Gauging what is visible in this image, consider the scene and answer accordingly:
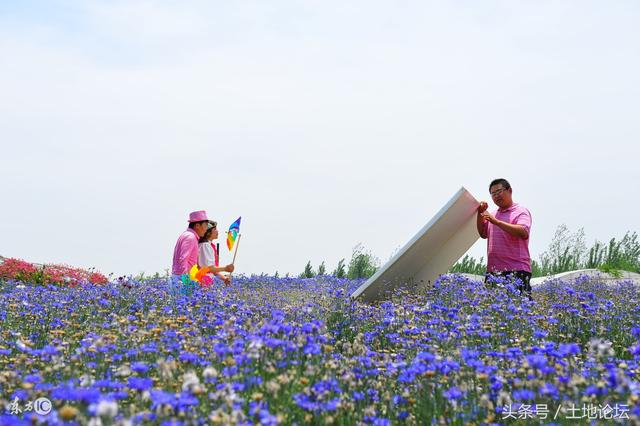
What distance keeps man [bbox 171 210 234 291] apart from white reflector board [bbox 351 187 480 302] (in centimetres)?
209

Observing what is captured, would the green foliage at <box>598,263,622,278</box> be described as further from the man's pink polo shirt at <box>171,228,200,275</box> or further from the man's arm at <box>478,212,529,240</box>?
the man's pink polo shirt at <box>171,228,200,275</box>

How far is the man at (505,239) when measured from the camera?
8.20 meters

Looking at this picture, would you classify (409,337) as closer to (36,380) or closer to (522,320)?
(522,320)

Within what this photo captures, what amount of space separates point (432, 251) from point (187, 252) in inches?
126

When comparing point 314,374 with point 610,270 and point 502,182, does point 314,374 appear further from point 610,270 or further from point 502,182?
point 610,270

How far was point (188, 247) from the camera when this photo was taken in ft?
27.0

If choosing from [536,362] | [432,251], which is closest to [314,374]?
[536,362]

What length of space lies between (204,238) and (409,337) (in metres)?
4.27

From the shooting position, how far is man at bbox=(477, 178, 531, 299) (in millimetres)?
8195

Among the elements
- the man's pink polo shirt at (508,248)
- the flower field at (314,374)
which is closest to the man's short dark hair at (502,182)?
the man's pink polo shirt at (508,248)

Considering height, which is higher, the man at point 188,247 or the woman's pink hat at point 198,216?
the woman's pink hat at point 198,216

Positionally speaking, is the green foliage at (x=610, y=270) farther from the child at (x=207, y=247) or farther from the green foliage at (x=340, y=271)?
the child at (x=207, y=247)

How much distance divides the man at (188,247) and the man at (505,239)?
11.6 feet

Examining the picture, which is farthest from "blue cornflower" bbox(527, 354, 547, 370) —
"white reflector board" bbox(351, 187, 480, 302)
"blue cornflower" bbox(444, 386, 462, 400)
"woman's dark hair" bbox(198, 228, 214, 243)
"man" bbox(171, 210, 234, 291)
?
"woman's dark hair" bbox(198, 228, 214, 243)
